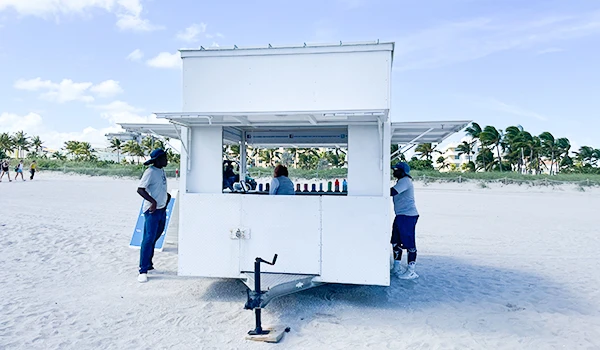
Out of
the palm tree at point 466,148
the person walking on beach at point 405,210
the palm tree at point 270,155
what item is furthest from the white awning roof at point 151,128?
the palm tree at point 466,148

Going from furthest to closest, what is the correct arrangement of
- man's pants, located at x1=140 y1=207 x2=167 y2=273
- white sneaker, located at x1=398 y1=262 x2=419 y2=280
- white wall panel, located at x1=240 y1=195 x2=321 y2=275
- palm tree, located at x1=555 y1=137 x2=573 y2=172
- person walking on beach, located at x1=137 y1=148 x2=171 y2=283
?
palm tree, located at x1=555 y1=137 x2=573 y2=172 < white sneaker, located at x1=398 y1=262 x2=419 y2=280 < man's pants, located at x1=140 y1=207 x2=167 y2=273 < person walking on beach, located at x1=137 y1=148 x2=171 y2=283 < white wall panel, located at x1=240 y1=195 x2=321 y2=275

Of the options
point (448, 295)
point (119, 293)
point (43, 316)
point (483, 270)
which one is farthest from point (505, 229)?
point (43, 316)

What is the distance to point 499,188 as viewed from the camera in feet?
99.4

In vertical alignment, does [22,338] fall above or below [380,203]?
below

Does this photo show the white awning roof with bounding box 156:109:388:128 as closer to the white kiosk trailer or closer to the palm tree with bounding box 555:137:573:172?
the white kiosk trailer

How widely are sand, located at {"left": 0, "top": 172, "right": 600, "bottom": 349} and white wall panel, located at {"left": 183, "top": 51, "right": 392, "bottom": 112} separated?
2603mm

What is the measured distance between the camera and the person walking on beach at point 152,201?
19.7 feet

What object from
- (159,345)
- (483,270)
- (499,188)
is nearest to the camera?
(159,345)

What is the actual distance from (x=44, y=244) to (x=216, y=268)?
502 centimetres

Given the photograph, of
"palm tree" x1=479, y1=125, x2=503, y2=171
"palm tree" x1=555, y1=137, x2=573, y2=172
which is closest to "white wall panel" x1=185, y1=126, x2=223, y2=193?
"palm tree" x1=479, y1=125, x2=503, y2=171

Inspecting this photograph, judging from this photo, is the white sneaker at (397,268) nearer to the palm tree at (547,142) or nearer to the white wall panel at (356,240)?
the white wall panel at (356,240)

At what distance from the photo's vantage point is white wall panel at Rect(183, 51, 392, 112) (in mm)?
5430

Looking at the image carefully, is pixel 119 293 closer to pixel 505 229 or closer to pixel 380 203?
pixel 380 203

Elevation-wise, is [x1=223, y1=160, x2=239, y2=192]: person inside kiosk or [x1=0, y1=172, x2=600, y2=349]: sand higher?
[x1=223, y1=160, x2=239, y2=192]: person inside kiosk
